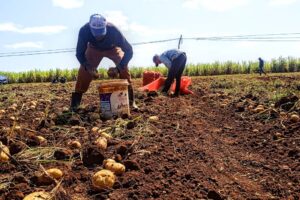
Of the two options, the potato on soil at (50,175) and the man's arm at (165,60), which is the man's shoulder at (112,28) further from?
the potato on soil at (50,175)

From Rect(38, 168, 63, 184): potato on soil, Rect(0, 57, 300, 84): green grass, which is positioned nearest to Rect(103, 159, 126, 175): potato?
Rect(38, 168, 63, 184): potato on soil

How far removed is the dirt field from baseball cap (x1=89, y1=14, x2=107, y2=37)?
984 mm

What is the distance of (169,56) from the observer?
27.3 ft

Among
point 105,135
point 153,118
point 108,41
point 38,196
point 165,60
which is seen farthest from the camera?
point 165,60

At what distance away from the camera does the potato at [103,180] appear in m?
2.85

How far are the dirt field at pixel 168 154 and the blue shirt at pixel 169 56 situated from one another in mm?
2015

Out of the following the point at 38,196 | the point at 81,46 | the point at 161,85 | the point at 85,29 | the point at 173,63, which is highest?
the point at 85,29

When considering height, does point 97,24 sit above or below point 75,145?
above

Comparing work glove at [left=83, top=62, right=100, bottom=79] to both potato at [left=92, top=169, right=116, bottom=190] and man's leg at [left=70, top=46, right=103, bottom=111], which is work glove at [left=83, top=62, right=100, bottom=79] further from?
potato at [left=92, top=169, right=116, bottom=190]

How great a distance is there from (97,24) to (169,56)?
2616 millimetres

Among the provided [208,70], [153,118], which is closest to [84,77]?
[153,118]

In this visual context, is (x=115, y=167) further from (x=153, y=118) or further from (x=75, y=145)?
(x=153, y=118)

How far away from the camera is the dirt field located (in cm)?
291

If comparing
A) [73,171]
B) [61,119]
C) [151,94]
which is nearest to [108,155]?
[73,171]
